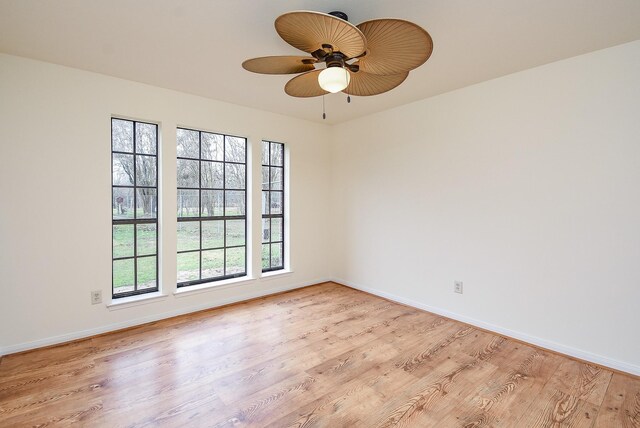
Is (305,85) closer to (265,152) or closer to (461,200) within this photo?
(461,200)

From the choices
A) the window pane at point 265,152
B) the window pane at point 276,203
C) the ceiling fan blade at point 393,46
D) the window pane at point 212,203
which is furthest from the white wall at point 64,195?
the ceiling fan blade at point 393,46

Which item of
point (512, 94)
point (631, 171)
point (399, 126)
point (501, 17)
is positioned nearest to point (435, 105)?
point (399, 126)

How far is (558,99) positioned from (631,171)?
792 mm

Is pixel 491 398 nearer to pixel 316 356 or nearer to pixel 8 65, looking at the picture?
pixel 316 356

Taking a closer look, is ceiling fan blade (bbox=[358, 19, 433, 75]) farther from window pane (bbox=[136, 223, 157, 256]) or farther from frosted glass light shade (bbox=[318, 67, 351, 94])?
window pane (bbox=[136, 223, 157, 256])

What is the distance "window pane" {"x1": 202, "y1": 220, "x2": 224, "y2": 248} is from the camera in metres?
3.74

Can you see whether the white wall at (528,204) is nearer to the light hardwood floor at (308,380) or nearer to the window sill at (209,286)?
the light hardwood floor at (308,380)

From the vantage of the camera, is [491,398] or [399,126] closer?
[491,398]

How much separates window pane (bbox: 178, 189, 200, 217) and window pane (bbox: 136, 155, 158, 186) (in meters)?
0.32

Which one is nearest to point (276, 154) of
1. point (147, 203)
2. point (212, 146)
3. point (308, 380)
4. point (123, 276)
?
point (212, 146)

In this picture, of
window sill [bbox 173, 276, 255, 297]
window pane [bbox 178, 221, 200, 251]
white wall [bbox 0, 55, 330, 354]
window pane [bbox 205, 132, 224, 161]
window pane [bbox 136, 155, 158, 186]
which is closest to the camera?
white wall [bbox 0, 55, 330, 354]

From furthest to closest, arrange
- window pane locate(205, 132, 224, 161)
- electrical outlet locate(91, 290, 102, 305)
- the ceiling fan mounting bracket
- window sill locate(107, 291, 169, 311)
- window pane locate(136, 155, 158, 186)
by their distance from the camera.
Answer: window pane locate(205, 132, 224, 161) → window pane locate(136, 155, 158, 186) → window sill locate(107, 291, 169, 311) → electrical outlet locate(91, 290, 102, 305) → the ceiling fan mounting bracket

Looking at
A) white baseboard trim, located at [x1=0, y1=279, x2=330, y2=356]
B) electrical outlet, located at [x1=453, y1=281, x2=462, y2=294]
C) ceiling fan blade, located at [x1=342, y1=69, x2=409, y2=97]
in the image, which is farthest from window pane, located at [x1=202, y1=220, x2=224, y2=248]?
electrical outlet, located at [x1=453, y1=281, x2=462, y2=294]

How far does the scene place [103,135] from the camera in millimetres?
2943
